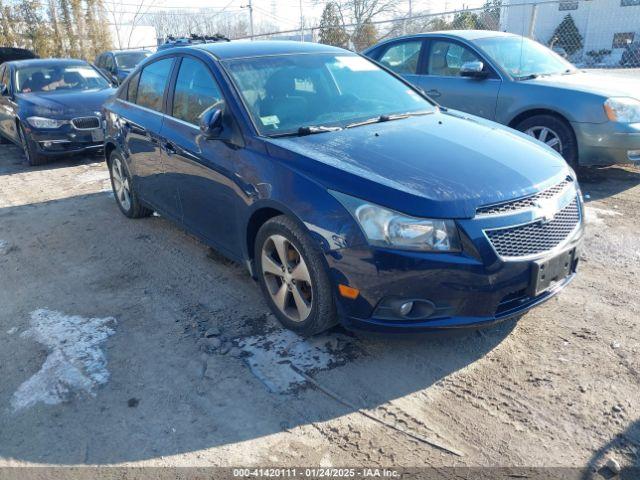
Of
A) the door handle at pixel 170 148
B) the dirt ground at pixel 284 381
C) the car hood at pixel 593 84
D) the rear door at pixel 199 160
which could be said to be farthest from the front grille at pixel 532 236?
the car hood at pixel 593 84

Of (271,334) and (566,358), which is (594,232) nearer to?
(566,358)

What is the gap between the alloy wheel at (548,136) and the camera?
597 cm

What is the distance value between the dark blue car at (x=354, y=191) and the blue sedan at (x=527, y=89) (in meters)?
2.34

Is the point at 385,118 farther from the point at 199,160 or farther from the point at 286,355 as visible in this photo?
the point at 286,355

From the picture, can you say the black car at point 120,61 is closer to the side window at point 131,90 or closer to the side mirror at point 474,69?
the side window at point 131,90

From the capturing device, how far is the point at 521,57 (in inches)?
263

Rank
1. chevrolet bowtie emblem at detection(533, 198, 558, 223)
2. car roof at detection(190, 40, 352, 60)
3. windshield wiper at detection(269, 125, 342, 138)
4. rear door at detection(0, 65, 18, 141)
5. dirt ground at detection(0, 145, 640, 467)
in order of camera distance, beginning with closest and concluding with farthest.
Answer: dirt ground at detection(0, 145, 640, 467) → chevrolet bowtie emblem at detection(533, 198, 558, 223) → windshield wiper at detection(269, 125, 342, 138) → car roof at detection(190, 40, 352, 60) → rear door at detection(0, 65, 18, 141)

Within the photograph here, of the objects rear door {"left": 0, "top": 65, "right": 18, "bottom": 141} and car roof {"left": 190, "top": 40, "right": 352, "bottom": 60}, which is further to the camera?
rear door {"left": 0, "top": 65, "right": 18, "bottom": 141}

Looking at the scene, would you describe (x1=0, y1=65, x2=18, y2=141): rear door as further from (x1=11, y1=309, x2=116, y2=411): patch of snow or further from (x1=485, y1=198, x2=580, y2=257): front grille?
(x1=485, y1=198, x2=580, y2=257): front grille

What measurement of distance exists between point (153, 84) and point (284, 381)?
3.14 meters

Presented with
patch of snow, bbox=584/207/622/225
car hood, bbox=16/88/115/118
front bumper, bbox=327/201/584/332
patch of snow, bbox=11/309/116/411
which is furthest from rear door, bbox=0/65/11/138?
patch of snow, bbox=584/207/622/225

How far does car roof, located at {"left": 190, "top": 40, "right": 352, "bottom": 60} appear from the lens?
403 centimetres

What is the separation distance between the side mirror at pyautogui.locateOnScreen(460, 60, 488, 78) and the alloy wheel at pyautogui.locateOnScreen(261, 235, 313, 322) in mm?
4349

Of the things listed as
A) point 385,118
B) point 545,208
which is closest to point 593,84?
point 385,118
